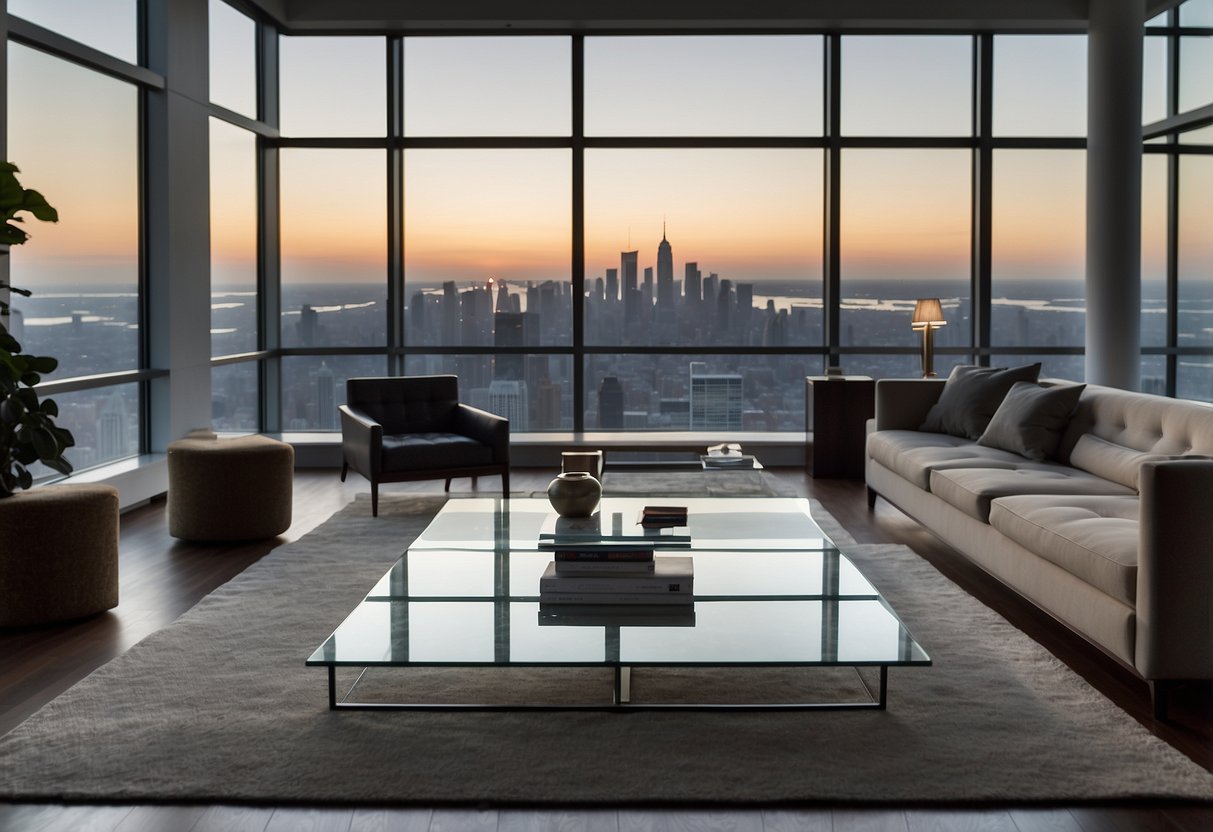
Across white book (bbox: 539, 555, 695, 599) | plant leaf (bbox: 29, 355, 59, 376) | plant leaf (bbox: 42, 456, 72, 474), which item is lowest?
white book (bbox: 539, 555, 695, 599)

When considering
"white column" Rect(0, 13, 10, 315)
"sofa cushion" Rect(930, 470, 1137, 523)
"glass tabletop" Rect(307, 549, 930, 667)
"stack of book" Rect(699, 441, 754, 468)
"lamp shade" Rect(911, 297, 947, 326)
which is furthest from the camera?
"lamp shade" Rect(911, 297, 947, 326)

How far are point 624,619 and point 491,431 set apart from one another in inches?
145

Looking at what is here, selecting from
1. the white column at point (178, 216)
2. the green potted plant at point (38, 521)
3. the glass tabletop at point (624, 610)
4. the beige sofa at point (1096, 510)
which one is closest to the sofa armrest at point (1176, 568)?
the beige sofa at point (1096, 510)

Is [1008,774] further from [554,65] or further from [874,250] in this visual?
[554,65]

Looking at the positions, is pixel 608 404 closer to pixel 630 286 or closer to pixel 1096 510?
pixel 630 286

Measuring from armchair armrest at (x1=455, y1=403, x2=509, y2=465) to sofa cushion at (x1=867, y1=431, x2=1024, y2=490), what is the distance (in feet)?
7.17

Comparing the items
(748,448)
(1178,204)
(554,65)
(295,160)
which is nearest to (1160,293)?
(1178,204)

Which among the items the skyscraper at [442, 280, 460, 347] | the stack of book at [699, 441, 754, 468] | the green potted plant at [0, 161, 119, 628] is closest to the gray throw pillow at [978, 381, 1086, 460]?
the stack of book at [699, 441, 754, 468]

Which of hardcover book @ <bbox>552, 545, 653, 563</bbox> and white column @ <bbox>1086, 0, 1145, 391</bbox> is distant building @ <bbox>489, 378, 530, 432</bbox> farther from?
hardcover book @ <bbox>552, 545, 653, 563</bbox>

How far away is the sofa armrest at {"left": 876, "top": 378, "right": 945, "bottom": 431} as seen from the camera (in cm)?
709

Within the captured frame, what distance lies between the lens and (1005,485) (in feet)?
16.0

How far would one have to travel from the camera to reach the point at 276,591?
16.1 feet

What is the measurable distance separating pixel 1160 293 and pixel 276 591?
7.11 m

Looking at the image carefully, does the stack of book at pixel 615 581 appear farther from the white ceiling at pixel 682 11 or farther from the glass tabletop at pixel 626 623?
the white ceiling at pixel 682 11
